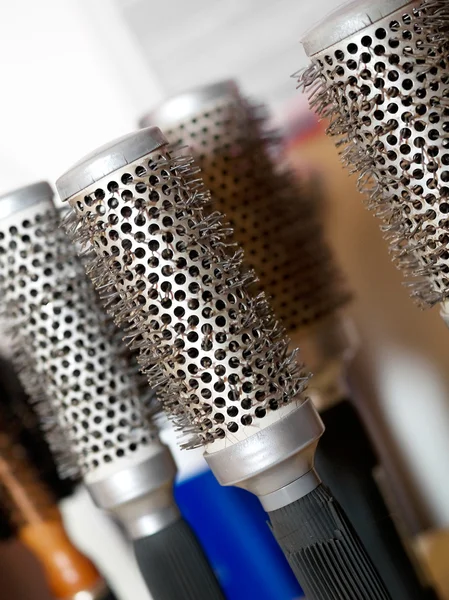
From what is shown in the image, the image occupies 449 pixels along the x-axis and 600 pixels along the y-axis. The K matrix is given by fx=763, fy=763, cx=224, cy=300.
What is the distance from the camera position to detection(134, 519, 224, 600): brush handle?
43cm

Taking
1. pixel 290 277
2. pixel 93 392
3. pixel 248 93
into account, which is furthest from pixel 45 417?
pixel 248 93

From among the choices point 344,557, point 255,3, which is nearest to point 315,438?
point 344,557

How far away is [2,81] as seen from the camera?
618mm

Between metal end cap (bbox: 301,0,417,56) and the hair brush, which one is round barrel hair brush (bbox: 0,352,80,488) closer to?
the hair brush

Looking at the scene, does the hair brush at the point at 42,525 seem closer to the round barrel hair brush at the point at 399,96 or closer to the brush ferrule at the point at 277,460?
the brush ferrule at the point at 277,460

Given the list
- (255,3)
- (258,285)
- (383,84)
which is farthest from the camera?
(255,3)

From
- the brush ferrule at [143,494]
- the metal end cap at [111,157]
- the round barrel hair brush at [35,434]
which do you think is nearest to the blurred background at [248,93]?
the round barrel hair brush at [35,434]

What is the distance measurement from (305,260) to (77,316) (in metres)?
0.16

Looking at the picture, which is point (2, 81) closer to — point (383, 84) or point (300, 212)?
point (300, 212)

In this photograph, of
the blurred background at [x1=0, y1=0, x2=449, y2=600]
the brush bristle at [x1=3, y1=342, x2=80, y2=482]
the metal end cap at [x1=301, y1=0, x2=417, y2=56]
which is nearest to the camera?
the metal end cap at [x1=301, y1=0, x2=417, y2=56]

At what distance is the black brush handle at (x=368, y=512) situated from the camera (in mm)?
472

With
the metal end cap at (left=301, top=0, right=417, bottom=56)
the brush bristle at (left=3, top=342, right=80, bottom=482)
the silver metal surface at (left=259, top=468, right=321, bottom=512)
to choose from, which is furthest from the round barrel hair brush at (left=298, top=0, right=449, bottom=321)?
the brush bristle at (left=3, top=342, right=80, bottom=482)

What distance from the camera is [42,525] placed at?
53 centimetres

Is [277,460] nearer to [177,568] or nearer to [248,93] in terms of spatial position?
[177,568]
